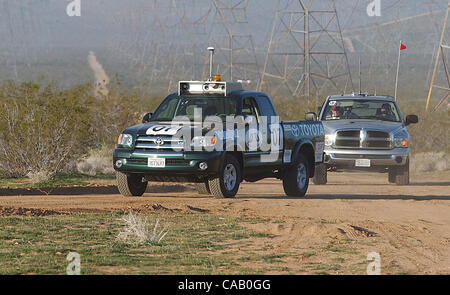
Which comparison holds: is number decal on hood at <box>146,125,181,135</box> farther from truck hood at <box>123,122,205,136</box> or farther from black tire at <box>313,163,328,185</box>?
black tire at <box>313,163,328,185</box>

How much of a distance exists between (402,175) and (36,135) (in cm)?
880

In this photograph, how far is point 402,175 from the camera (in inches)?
967

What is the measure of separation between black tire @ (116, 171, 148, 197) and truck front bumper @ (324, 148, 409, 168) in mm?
5968

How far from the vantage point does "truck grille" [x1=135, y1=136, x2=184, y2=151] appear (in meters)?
17.6

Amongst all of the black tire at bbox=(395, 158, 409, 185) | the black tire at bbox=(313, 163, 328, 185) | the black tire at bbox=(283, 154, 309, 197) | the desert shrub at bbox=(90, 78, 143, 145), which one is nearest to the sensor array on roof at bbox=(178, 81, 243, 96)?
the black tire at bbox=(283, 154, 309, 197)

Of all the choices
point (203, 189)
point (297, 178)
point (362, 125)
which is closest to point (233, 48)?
point (362, 125)

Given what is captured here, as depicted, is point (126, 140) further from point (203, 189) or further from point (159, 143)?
point (203, 189)

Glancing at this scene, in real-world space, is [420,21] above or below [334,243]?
above

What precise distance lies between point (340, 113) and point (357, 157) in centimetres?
157

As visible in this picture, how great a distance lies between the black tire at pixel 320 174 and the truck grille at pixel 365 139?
3.51 feet

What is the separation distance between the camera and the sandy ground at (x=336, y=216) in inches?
481

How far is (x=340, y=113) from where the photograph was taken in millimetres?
24672
